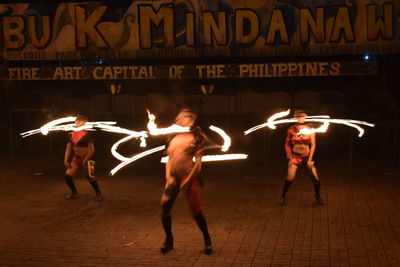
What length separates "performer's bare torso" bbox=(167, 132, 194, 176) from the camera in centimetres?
771

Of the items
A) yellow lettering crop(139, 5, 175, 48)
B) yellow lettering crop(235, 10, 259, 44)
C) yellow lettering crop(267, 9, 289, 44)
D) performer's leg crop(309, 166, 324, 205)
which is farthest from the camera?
yellow lettering crop(139, 5, 175, 48)

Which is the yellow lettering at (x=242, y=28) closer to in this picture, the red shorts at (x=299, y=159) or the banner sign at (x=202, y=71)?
the banner sign at (x=202, y=71)

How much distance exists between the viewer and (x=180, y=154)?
7734 millimetres

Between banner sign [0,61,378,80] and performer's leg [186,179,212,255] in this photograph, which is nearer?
performer's leg [186,179,212,255]

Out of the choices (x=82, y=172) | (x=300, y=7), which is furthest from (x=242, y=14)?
(x=82, y=172)

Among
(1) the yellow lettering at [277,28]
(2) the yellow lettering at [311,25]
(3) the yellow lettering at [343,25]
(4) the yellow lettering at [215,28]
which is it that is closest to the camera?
(3) the yellow lettering at [343,25]

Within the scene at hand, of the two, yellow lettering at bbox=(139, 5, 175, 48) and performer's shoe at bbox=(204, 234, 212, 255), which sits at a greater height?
yellow lettering at bbox=(139, 5, 175, 48)

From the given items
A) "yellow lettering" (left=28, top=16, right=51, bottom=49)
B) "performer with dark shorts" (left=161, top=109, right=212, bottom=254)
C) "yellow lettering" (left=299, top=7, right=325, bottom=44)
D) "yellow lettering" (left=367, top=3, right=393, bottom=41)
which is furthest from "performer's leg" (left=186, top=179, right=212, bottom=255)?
"yellow lettering" (left=28, top=16, right=51, bottom=49)

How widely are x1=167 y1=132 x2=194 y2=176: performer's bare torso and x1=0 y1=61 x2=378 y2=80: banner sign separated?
8.00 m

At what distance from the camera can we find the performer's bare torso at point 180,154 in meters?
7.71

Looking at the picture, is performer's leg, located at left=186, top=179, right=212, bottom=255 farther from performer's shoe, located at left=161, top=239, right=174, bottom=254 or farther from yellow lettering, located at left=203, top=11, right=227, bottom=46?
yellow lettering, located at left=203, top=11, right=227, bottom=46

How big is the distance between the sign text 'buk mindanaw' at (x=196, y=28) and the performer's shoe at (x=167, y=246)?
351 inches

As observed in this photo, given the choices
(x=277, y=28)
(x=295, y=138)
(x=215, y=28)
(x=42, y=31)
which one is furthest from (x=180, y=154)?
(x=42, y=31)

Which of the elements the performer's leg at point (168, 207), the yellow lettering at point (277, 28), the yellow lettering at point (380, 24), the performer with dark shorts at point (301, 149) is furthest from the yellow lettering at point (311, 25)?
the performer's leg at point (168, 207)
